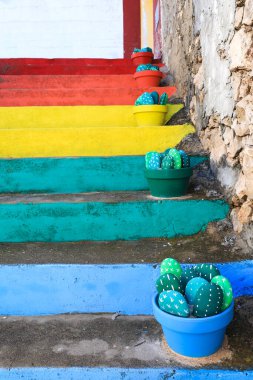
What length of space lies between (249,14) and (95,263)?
1.10 meters

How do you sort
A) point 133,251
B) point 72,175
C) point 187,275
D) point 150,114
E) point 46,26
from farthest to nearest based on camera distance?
1. point 46,26
2. point 150,114
3. point 72,175
4. point 133,251
5. point 187,275

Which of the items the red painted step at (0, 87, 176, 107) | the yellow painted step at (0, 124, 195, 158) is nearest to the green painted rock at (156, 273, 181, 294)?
the yellow painted step at (0, 124, 195, 158)

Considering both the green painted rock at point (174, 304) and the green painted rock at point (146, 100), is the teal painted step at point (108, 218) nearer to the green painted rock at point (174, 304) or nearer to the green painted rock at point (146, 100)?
the green painted rock at point (174, 304)

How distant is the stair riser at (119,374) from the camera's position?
112 centimetres

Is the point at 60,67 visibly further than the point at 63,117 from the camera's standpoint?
Yes

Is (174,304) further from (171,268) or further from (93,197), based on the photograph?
(93,197)

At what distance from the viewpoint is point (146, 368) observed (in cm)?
115

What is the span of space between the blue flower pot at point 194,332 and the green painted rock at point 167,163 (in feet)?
2.35

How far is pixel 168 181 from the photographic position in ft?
5.71

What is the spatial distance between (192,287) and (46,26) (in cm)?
443

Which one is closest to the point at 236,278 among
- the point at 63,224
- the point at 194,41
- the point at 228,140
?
the point at 228,140

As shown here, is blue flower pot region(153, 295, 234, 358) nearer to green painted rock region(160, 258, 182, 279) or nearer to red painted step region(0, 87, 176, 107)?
green painted rock region(160, 258, 182, 279)

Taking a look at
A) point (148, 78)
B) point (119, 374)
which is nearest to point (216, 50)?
point (148, 78)

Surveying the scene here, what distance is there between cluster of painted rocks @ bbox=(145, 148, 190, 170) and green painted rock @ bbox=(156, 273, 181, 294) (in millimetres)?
671
